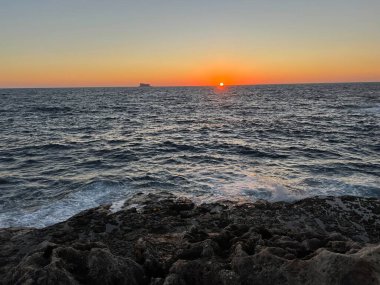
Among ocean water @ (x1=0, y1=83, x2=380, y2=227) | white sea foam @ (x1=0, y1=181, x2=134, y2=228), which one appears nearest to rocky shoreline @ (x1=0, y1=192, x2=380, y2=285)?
white sea foam @ (x1=0, y1=181, x2=134, y2=228)

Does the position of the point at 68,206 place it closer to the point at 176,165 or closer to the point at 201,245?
the point at 201,245

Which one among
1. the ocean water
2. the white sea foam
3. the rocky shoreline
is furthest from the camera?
the ocean water

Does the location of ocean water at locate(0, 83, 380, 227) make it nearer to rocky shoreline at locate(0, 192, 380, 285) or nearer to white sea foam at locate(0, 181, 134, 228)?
white sea foam at locate(0, 181, 134, 228)

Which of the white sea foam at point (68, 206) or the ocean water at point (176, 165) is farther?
the ocean water at point (176, 165)

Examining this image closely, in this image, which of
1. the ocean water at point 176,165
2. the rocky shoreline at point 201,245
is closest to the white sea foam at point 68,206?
the ocean water at point 176,165

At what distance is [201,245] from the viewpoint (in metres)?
8.80

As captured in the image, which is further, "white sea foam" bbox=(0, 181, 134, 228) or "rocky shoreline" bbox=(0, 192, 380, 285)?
"white sea foam" bbox=(0, 181, 134, 228)

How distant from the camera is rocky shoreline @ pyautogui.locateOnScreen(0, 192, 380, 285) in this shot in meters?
6.93

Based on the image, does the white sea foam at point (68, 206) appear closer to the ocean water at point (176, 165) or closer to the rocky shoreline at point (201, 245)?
the ocean water at point (176, 165)

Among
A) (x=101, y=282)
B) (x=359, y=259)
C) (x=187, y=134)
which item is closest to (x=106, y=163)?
(x=187, y=134)

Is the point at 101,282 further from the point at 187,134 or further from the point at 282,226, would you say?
the point at 187,134

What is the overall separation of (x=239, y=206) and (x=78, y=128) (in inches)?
1175

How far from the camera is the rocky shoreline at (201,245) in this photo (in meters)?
6.93

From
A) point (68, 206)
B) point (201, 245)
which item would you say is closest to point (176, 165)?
point (68, 206)
